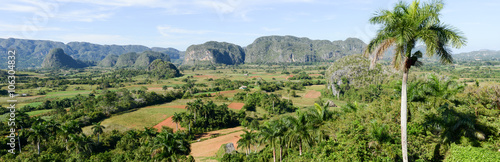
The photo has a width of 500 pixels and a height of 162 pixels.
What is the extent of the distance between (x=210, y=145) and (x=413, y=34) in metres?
34.7

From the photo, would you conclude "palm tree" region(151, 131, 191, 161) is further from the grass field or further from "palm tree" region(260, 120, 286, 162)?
the grass field

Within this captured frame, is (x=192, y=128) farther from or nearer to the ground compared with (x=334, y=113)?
nearer to the ground

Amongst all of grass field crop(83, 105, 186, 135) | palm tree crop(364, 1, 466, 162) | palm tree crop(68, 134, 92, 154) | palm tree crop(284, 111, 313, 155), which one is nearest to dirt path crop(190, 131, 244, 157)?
palm tree crop(68, 134, 92, 154)

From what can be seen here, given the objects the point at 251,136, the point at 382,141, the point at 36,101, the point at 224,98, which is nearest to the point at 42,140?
the point at 251,136

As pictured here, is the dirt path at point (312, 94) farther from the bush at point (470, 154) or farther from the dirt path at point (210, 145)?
the bush at point (470, 154)

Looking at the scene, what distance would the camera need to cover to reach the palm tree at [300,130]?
19.9 metres

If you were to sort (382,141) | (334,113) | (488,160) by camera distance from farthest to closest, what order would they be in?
(334,113), (382,141), (488,160)

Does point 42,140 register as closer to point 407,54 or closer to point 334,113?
point 334,113

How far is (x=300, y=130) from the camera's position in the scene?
20141 mm

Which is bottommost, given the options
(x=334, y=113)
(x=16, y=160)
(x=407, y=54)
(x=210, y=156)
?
(x=210, y=156)

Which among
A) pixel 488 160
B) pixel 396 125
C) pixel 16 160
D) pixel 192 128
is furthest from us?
pixel 192 128

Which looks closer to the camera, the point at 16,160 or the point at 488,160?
the point at 488,160

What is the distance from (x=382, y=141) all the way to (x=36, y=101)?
95006mm

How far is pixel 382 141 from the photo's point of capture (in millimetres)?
13617
